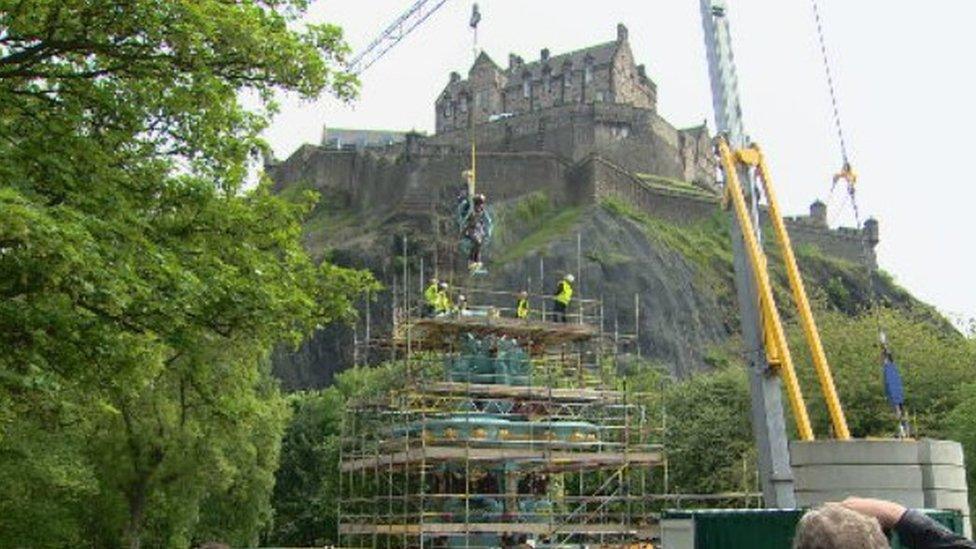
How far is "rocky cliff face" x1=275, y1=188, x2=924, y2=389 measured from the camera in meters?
75.9

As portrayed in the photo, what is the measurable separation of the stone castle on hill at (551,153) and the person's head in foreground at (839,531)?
80.6 meters

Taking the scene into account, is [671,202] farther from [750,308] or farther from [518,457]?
[750,308]

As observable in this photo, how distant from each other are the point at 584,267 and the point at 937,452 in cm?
6522

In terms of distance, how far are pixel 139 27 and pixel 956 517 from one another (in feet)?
30.3

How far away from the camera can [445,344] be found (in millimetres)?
32625

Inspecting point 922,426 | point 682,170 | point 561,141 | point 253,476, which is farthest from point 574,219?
point 253,476

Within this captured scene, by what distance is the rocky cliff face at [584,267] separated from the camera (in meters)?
75.9

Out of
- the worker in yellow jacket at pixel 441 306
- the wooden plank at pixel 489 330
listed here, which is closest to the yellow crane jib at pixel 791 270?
the wooden plank at pixel 489 330

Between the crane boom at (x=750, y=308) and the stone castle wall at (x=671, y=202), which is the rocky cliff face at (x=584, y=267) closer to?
the stone castle wall at (x=671, y=202)

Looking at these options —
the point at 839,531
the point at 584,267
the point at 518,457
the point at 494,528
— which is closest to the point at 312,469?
the point at 584,267

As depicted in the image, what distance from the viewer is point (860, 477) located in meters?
11.0

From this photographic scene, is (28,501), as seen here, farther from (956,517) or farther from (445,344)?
(956,517)

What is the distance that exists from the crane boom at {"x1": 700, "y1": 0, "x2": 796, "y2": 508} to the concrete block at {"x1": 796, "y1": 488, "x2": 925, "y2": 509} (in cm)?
47

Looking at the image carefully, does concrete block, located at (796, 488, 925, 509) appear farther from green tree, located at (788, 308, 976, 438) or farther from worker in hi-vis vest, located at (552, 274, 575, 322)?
green tree, located at (788, 308, 976, 438)
